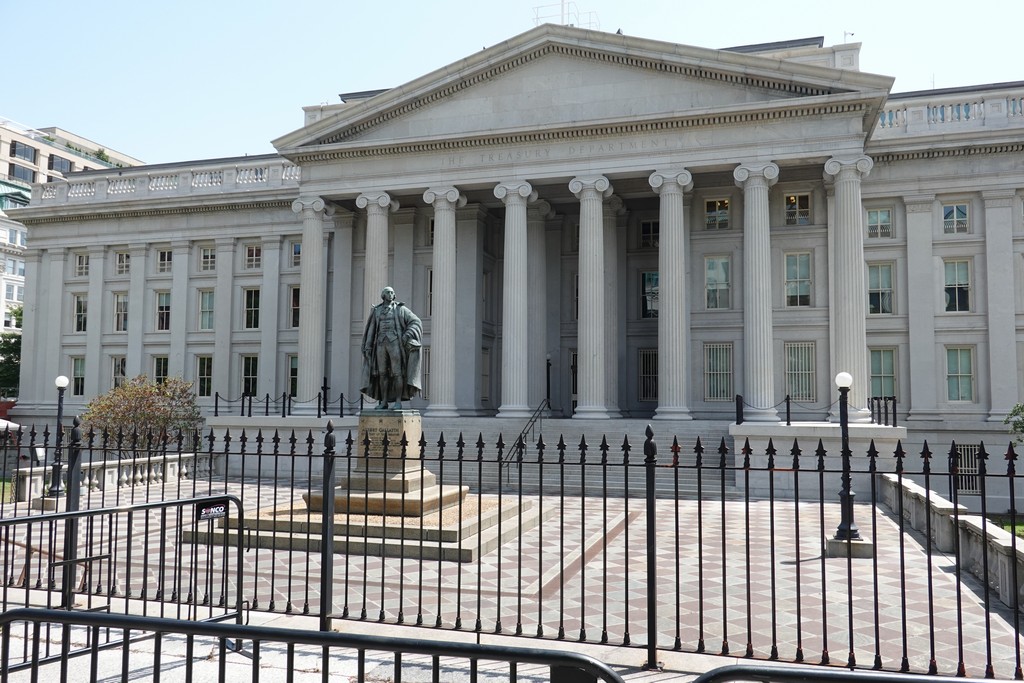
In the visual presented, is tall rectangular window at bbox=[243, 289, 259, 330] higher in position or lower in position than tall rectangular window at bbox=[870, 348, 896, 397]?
higher

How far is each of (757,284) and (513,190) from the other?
365 inches

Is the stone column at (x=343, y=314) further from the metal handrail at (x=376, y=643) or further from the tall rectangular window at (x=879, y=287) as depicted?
the metal handrail at (x=376, y=643)

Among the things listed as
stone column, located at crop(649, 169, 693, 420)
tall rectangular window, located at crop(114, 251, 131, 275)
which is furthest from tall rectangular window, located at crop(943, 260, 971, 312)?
tall rectangular window, located at crop(114, 251, 131, 275)

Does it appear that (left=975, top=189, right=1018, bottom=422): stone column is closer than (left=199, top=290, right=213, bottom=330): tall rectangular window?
Yes

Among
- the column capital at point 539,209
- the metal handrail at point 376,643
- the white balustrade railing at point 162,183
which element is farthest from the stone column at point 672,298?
the white balustrade railing at point 162,183

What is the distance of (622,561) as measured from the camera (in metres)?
12.2

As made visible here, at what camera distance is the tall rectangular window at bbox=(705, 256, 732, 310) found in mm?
31094

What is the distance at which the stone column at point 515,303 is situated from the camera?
28.4 metres

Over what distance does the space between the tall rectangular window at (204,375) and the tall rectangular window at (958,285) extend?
1285 inches

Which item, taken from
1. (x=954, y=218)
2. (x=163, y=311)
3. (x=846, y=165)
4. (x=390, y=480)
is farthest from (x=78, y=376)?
(x=954, y=218)

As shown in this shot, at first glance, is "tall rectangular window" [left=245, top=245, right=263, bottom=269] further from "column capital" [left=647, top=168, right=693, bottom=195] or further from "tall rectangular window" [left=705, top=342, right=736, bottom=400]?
"tall rectangular window" [left=705, top=342, right=736, bottom=400]

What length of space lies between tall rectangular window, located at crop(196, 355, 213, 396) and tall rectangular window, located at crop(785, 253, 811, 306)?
2698 cm

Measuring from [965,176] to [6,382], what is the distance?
66.7 meters

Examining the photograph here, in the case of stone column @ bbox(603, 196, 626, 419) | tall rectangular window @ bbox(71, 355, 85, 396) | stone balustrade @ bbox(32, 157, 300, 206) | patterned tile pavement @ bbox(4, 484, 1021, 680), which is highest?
stone balustrade @ bbox(32, 157, 300, 206)
